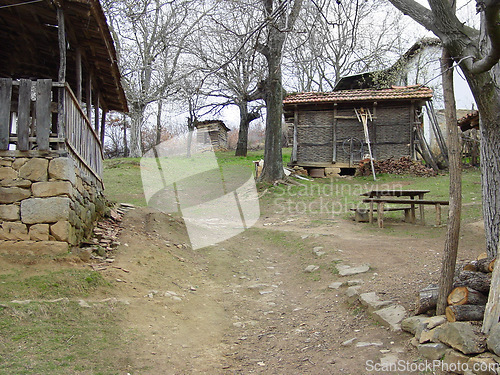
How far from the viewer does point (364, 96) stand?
17688mm

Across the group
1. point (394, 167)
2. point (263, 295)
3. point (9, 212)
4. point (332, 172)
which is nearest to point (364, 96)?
point (394, 167)

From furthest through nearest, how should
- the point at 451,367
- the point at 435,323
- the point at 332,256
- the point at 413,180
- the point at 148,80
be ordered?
the point at 148,80, the point at 413,180, the point at 332,256, the point at 435,323, the point at 451,367

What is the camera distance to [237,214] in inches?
Answer: 490

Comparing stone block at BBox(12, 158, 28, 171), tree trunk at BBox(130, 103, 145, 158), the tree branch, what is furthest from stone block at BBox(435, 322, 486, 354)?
tree trunk at BBox(130, 103, 145, 158)

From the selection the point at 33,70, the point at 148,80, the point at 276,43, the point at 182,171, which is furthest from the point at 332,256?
the point at 148,80

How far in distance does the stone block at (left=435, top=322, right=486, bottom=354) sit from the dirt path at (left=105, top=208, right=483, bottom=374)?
351 mm

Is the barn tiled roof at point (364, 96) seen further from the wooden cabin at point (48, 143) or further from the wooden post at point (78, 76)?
the wooden post at point (78, 76)

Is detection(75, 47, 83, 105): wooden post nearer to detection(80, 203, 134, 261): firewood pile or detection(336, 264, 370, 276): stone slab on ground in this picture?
detection(80, 203, 134, 261): firewood pile

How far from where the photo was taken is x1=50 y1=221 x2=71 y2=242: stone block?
17.5 ft

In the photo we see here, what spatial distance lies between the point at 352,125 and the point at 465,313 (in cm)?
1551

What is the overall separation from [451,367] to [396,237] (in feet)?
18.0

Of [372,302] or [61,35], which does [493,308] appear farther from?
[61,35]

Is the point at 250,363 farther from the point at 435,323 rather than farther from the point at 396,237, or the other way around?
the point at 396,237

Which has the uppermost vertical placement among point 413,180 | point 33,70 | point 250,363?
point 33,70
